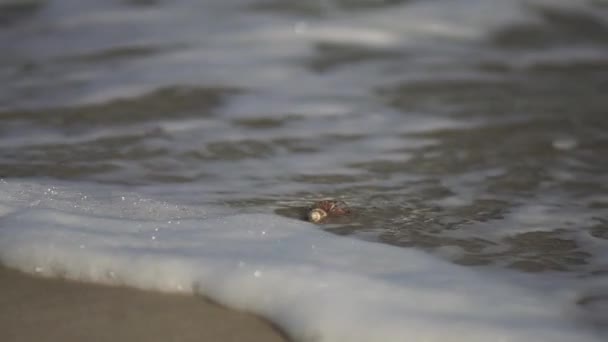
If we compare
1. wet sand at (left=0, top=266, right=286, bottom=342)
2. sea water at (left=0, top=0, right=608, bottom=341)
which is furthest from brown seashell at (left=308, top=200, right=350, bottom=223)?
wet sand at (left=0, top=266, right=286, bottom=342)

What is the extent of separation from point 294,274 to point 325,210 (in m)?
0.39

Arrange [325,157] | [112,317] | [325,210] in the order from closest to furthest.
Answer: [112,317] → [325,210] → [325,157]

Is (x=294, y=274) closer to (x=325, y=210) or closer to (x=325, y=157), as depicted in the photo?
(x=325, y=210)

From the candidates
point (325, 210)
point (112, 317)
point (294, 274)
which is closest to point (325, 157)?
point (325, 210)

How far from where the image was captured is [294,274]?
1.45m

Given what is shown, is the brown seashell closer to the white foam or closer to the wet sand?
the white foam

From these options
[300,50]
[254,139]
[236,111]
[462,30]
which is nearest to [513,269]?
[254,139]

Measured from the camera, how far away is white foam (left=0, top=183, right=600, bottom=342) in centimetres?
Result: 132

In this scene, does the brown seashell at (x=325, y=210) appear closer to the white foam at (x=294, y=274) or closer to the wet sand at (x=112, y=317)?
the white foam at (x=294, y=274)

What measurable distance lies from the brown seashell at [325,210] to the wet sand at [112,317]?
0.44 m

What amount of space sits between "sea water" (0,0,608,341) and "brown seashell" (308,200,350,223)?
0.12 ft

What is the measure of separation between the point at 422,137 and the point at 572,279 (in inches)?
49.6

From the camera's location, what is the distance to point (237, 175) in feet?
7.52

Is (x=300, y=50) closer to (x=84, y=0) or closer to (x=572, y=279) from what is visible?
(x=84, y=0)
